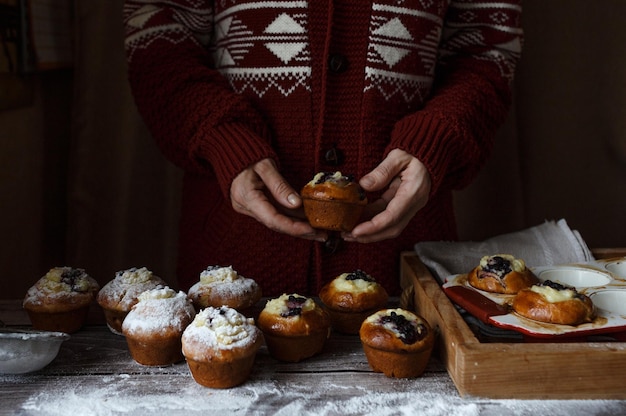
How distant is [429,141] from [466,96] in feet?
0.71

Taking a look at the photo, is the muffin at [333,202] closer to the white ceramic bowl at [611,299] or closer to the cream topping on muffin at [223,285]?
the cream topping on muffin at [223,285]

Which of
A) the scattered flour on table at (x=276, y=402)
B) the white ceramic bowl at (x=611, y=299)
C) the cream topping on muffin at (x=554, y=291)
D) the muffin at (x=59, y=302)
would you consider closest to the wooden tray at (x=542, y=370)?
the scattered flour on table at (x=276, y=402)

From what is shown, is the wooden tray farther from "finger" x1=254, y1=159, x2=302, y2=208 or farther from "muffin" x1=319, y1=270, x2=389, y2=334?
"finger" x1=254, y1=159, x2=302, y2=208

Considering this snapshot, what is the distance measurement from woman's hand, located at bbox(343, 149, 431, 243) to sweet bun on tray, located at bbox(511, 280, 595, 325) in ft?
1.04

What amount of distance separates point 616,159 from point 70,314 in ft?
7.15

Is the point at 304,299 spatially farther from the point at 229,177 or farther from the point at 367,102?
the point at 367,102

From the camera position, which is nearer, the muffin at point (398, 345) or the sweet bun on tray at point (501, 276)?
the muffin at point (398, 345)

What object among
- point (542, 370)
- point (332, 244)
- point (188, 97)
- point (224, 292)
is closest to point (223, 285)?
point (224, 292)

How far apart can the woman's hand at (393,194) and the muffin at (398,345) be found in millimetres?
268

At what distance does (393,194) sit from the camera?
1.46 meters

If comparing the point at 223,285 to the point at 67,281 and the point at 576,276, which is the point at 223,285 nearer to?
the point at 67,281

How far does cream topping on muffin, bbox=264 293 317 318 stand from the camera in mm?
1169

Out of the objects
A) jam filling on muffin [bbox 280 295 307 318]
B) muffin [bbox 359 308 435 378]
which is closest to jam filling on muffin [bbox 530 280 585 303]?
muffin [bbox 359 308 435 378]

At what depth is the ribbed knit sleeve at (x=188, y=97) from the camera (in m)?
1.43
